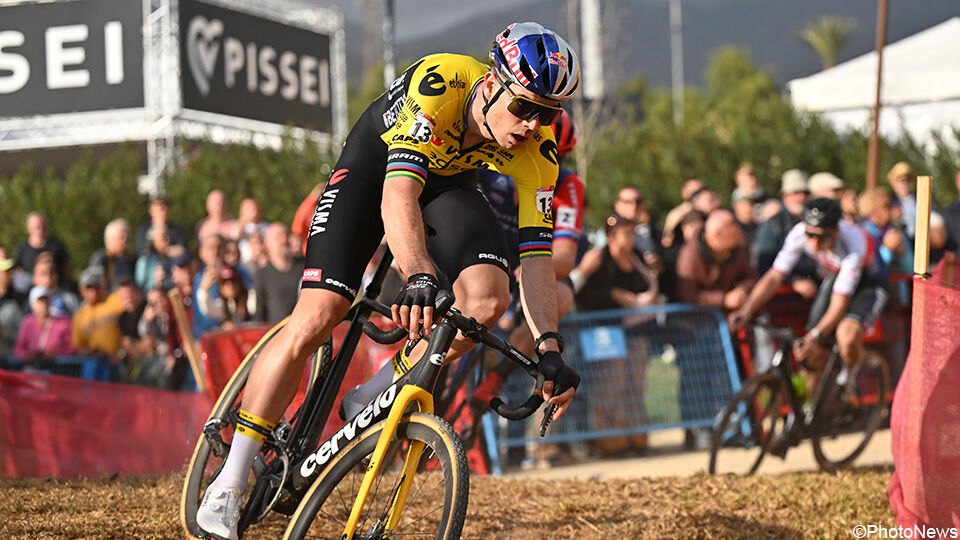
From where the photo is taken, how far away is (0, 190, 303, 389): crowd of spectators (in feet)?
34.3

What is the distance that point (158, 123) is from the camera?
2373 centimetres

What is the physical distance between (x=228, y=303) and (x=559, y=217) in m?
4.22

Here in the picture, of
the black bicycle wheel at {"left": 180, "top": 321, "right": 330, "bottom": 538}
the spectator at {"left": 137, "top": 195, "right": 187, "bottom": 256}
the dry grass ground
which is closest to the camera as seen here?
the black bicycle wheel at {"left": 180, "top": 321, "right": 330, "bottom": 538}

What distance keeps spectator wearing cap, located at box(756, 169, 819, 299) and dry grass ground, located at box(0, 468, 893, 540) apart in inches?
138

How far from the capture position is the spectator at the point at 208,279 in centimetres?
1062

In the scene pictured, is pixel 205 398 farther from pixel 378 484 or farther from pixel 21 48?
pixel 21 48

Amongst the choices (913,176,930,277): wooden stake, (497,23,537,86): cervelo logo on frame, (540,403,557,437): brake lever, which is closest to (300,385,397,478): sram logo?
(540,403,557,437): brake lever

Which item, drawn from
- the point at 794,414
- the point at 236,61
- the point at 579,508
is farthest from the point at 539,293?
the point at 236,61

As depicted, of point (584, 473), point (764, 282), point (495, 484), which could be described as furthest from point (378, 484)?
point (764, 282)

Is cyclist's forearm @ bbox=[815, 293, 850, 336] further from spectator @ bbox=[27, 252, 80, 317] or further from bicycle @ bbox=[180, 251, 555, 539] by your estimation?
spectator @ bbox=[27, 252, 80, 317]

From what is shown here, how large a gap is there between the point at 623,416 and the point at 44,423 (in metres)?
4.78

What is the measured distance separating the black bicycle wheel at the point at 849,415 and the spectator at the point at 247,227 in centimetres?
Answer: 559

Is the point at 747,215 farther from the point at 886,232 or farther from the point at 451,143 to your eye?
the point at 451,143

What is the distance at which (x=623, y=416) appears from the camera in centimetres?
1016
